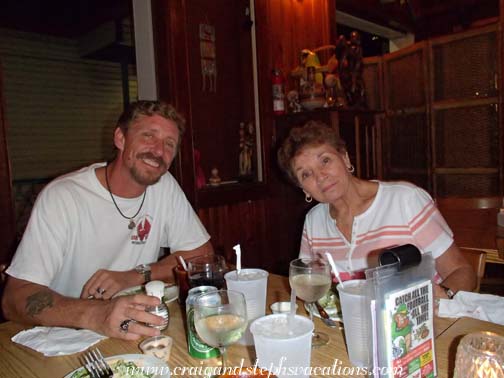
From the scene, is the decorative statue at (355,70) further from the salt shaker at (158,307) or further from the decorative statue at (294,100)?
the salt shaker at (158,307)

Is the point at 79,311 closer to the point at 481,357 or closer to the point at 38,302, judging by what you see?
the point at 38,302

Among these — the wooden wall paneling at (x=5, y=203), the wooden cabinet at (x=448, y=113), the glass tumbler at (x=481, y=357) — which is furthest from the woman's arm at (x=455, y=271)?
the wooden cabinet at (x=448, y=113)

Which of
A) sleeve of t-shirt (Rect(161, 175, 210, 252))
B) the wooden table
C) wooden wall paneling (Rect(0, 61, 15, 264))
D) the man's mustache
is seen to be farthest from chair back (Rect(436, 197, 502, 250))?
wooden wall paneling (Rect(0, 61, 15, 264))

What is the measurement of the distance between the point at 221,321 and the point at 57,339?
1.79 ft

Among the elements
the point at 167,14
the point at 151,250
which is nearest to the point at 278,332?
the point at 151,250

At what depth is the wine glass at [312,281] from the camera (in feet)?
3.57

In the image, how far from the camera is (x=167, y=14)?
2.80 meters

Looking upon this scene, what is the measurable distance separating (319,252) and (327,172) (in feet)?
1.19

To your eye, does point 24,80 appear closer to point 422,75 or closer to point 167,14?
point 167,14

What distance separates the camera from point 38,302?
1304 mm

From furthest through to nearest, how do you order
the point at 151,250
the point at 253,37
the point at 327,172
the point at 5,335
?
the point at 253,37 < the point at 151,250 < the point at 327,172 < the point at 5,335

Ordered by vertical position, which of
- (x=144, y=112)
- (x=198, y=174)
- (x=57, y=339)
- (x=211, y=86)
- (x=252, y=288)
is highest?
(x=211, y=86)

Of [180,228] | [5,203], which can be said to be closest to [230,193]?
[180,228]

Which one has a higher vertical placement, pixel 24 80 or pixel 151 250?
pixel 24 80
